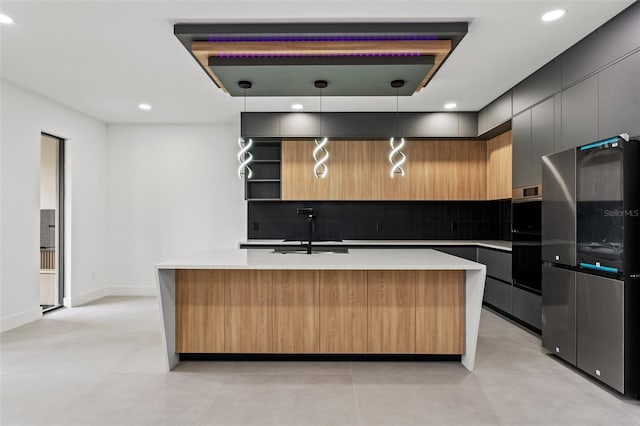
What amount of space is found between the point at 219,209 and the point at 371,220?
7.93 feet

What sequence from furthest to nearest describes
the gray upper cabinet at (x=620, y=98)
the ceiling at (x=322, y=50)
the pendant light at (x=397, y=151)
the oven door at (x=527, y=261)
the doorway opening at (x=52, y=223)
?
the doorway opening at (x=52, y=223)
the oven door at (x=527, y=261)
the pendant light at (x=397, y=151)
the ceiling at (x=322, y=50)
the gray upper cabinet at (x=620, y=98)

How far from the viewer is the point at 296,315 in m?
3.21

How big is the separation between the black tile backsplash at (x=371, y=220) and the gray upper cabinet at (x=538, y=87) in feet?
6.59

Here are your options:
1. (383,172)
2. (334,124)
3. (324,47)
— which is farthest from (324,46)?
(383,172)

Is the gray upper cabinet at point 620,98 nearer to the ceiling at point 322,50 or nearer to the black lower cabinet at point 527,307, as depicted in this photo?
the ceiling at point 322,50

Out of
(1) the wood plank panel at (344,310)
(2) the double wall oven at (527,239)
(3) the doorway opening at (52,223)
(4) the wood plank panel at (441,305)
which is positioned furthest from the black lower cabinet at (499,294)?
(3) the doorway opening at (52,223)

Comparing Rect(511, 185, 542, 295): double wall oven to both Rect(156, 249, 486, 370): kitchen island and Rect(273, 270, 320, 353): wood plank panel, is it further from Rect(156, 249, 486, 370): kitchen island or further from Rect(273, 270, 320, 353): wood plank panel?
Rect(273, 270, 320, 353): wood plank panel

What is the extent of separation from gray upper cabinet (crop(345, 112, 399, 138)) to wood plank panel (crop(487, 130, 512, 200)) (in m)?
1.38

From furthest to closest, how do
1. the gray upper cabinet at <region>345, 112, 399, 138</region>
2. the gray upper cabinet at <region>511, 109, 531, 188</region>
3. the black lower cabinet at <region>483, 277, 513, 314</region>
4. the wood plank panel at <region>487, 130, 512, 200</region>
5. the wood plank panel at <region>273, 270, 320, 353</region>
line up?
the gray upper cabinet at <region>345, 112, 399, 138</region> → the wood plank panel at <region>487, 130, 512, 200</region> → the black lower cabinet at <region>483, 277, 513, 314</region> → the gray upper cabinet at <region>511, 109, 531, 188</region> → the wood plank panel at <region>273, 270, 320, 353</region>

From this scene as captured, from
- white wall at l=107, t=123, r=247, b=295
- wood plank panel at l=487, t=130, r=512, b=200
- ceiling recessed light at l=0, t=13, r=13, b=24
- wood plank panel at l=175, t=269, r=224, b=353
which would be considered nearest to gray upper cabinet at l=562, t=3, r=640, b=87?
wood plank panel at l=487, t=130, r=512, b=200

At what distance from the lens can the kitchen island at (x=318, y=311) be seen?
3.18m

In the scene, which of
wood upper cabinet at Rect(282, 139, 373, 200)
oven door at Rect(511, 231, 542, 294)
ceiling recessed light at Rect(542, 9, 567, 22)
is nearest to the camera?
ceiling recessed light at Rect(542, 9, 567, 22)

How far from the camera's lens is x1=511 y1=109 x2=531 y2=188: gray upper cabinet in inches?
164

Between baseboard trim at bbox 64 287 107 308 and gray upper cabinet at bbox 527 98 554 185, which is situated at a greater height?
gray upper cabinet at bbox 527 98 554 185
